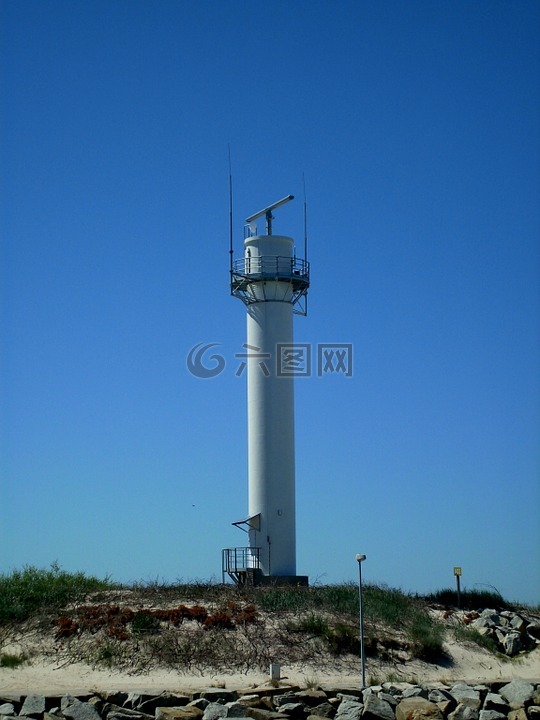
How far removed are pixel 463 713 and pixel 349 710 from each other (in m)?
2.69

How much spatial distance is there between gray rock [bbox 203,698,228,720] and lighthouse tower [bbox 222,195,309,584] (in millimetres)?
13157

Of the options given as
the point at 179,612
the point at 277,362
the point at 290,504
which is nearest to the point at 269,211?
the point at 277,362

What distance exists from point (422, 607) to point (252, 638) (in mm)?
8177

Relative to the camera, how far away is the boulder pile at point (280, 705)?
22.8 m

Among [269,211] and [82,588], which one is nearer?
[82,588]

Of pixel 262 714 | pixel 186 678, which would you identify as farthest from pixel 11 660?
pixel 262 714

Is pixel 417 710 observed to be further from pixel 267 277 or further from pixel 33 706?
pixel 267 277

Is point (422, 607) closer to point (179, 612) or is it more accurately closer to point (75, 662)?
point (179, 612)

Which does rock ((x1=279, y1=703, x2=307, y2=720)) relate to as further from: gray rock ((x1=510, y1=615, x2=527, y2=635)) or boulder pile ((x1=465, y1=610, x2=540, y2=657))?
gray rock ((x1=510, y1=615, x2=527, y2=635))

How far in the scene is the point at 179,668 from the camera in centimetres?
2623

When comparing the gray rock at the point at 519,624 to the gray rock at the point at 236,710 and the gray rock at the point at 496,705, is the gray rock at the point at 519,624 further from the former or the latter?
the gray rock at the point at 236,710

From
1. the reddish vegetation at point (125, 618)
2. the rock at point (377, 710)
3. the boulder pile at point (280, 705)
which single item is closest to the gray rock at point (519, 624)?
the boulder pile at point (280, 705)

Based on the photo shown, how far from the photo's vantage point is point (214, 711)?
2277cm

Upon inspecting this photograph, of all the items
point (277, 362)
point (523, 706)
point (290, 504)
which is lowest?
point (523, 706)
